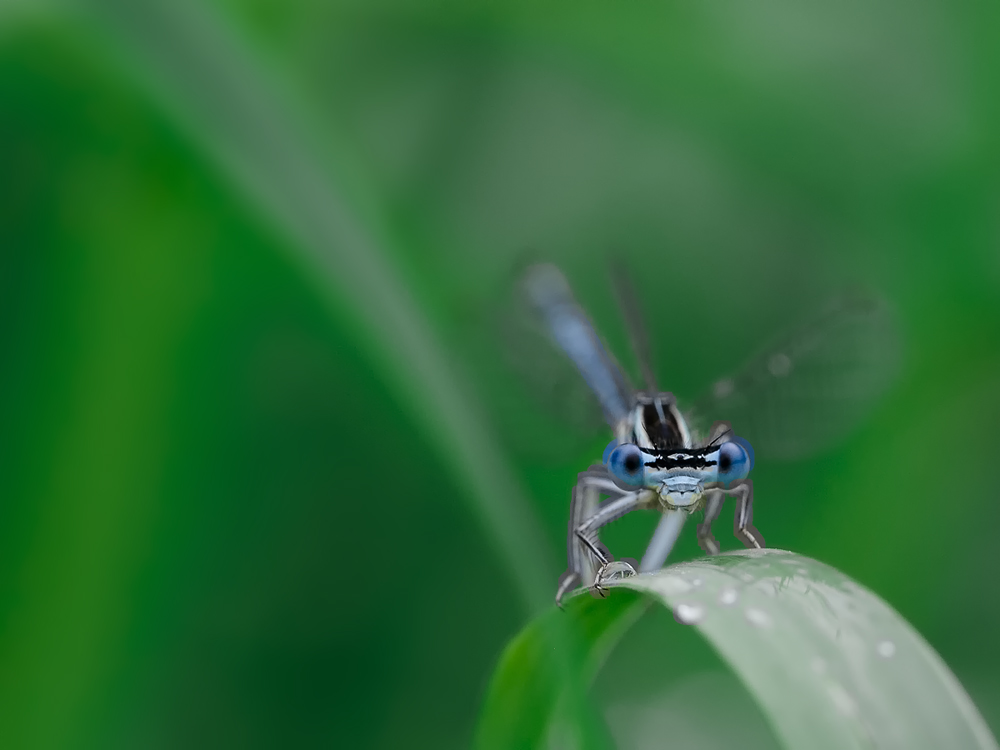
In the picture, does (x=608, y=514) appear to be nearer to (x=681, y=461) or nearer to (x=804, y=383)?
(x=681, y=461)

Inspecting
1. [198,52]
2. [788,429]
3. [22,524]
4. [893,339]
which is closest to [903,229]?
[893,339]

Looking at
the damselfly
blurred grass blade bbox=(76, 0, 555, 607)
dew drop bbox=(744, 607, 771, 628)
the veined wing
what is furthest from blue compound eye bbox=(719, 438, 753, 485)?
dew drop bbox=(744, 607, 771, 628)

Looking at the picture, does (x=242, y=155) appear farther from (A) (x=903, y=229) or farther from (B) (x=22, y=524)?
(A) (x=903, y=229)

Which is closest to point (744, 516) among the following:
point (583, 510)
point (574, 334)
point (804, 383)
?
point (583, 510)

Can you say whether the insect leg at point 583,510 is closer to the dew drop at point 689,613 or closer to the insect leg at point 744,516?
the insect leg at point 744,516

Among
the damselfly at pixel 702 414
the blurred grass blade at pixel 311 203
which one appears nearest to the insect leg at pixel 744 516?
the damselfly at pixel 702 414

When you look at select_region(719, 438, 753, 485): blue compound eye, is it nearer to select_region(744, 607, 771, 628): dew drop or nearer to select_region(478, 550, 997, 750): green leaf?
select_region(478, 550, 997, 750): green leaf
